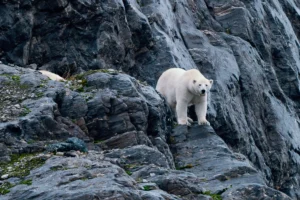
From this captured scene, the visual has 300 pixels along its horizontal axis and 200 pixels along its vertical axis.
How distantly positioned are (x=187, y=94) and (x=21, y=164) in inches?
345

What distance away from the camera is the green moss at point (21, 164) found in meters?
14.3

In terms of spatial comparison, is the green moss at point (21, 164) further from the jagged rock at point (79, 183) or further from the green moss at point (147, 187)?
the green moss at point (147, 187)

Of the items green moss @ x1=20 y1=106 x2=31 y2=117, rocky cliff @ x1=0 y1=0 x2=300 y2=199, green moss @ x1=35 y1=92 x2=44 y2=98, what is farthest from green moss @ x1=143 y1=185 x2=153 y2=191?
green moss @ x1=35 y1=92 x2=44 y2=98

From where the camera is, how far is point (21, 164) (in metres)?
14.8

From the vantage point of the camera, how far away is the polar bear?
22.3m

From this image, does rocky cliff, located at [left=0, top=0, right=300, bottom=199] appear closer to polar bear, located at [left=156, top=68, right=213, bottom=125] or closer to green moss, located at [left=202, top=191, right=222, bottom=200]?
green moss, located at [left=202, top=191, right=222, bottom=200]

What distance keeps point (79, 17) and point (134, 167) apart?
11.2 m

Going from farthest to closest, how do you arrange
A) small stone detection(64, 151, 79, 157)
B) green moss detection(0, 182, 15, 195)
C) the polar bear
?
1. the polar bear
2. small stone detection(64, 151, 79, 157)
3. green moss detection(0, 182, 15, 195)

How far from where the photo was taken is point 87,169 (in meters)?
14.0

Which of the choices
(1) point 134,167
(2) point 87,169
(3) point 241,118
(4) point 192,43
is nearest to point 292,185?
(3) point 241,118

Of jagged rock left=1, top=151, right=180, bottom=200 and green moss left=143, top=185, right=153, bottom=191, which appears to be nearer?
jagged rock left=1, top=151, right=180, bottom=200

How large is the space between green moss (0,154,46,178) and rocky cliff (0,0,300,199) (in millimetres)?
112

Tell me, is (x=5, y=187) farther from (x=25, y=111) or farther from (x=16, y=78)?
(x=16, y=78)

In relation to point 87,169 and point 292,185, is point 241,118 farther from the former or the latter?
point 87,169
